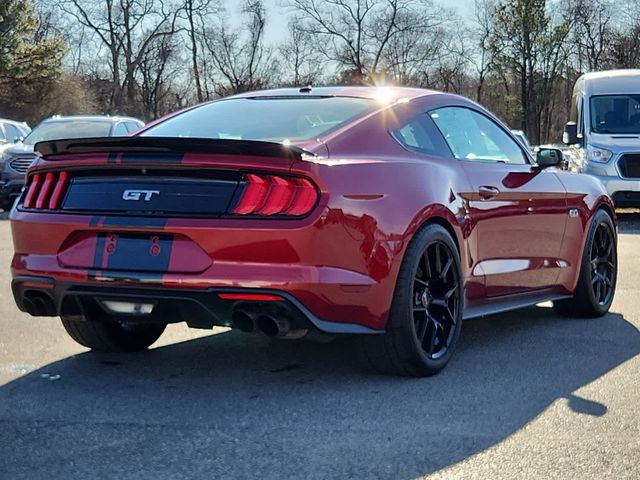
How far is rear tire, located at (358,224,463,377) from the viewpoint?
4.26 m

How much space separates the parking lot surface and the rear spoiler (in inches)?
43.6

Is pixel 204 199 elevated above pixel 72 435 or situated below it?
above

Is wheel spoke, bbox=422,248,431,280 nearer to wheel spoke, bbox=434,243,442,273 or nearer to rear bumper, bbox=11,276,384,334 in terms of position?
wheel spoke, bbox=434,243,442,273

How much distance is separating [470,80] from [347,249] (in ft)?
170

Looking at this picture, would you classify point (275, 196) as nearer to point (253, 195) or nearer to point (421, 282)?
point (253, 195)

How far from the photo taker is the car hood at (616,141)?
14523 millimetres

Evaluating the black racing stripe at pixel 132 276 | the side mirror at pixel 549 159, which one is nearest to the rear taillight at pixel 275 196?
the black racing stripe at pixel 132 276

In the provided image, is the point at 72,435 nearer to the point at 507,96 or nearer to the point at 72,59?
the point at 507,96

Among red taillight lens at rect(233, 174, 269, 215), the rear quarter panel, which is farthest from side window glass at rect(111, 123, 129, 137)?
red taillight lens at rect(233, 174, 269, 215)

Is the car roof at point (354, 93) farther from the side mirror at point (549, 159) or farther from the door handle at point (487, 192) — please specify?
the side mirror at point (549, 159)

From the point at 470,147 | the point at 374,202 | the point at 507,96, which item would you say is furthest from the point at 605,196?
the point at 507,96

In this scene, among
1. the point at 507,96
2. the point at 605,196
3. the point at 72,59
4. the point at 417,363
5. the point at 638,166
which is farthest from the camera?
the point at 72,59

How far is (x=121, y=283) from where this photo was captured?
4.02 meters

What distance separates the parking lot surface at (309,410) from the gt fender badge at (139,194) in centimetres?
90
